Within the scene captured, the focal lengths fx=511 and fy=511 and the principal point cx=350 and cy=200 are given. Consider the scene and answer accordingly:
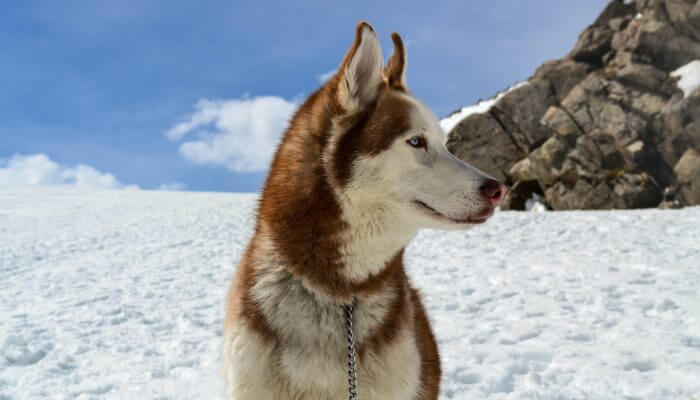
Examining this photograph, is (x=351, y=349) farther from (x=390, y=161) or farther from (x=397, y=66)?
(x=397, y=66)

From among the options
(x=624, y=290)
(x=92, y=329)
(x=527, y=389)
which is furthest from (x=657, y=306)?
(x=92, y=329)

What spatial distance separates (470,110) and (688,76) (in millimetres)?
11035

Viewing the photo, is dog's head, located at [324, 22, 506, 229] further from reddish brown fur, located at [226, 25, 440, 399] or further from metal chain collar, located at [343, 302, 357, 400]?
metal chain collar, located at [343, 302, 357, 400]

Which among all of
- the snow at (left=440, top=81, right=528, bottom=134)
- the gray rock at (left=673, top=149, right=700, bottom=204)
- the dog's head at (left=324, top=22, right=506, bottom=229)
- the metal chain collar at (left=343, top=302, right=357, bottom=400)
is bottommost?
the gray rock at (left=673, top=149, right=700, bottom=204)

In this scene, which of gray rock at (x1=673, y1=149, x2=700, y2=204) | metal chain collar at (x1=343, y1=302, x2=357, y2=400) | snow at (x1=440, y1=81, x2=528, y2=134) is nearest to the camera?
metal chain collar at (x1=343, y1=302, x2=357, y2=400)

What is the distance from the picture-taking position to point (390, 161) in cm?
248

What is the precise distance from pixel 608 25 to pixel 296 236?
112ft

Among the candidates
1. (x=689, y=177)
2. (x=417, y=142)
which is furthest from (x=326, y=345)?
(x=689, y=177)

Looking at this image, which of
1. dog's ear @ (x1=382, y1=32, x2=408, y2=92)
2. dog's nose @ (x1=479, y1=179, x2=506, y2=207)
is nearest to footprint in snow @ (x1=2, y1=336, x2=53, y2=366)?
dog's ear @ (x1=382, y1=32, x2=408, y2=92)

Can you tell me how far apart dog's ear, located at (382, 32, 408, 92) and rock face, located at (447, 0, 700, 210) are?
22.6 metres

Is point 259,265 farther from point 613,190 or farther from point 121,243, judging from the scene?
point 613,190

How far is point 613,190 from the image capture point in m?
22.9

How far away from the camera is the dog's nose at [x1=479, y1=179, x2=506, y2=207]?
253 centimetres

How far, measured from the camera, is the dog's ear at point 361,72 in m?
2.47
